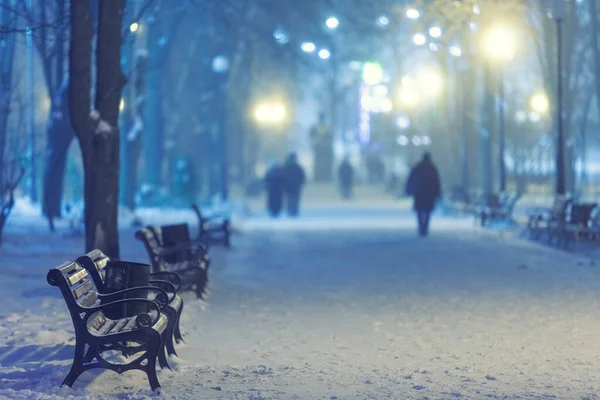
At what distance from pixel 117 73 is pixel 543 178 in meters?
40.3

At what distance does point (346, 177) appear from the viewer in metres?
42.9

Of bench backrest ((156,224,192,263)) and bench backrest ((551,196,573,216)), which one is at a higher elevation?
bench backrest ((551,196,573,216))

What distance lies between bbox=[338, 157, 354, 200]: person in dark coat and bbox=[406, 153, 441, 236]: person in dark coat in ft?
58.9

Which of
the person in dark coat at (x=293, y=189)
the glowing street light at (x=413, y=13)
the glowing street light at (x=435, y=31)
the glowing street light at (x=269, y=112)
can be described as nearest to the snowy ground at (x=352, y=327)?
the glowing street light at (x=413, y=13)

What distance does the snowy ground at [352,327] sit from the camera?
7.66 metres

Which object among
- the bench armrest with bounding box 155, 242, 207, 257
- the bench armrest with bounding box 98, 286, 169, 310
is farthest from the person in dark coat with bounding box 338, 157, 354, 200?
the bench armrest with bounding box 98, 286, 169, 310

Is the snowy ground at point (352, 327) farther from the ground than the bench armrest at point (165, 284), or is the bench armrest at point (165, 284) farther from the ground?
the bench armrest at point (165, 284)

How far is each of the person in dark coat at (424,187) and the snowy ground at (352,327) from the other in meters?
3.54

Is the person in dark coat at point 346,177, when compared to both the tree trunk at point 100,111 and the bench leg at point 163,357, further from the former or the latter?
the bench leg at point 163,357

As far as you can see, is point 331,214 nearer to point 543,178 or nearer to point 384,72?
point 543,178

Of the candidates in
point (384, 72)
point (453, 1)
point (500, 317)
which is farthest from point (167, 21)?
point (384, 72)

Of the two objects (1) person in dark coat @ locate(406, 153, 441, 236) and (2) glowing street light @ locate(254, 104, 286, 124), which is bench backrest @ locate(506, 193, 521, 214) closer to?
(1) person in dark coat @ locate(406, 153, 441, 236)

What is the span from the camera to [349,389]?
761 cm

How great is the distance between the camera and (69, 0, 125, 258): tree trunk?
1221 cm
